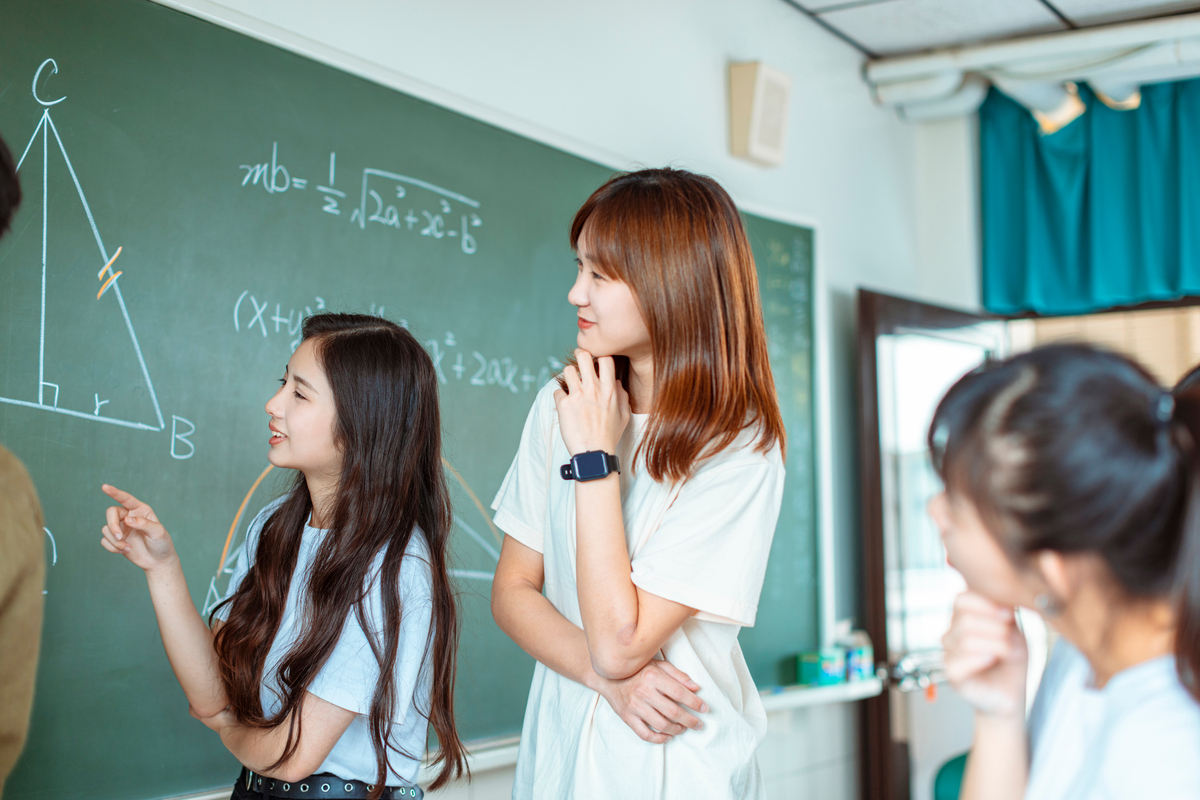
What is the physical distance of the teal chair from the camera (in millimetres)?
2652

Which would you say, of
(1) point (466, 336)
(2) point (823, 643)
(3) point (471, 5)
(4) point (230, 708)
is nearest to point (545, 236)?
(1) point (466, 336)

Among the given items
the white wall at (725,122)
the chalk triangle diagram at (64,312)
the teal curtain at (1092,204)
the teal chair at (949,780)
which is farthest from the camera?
the teal curtain at (1092,204)

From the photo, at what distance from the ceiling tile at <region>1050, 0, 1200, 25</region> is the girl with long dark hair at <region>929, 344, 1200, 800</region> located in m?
2.87

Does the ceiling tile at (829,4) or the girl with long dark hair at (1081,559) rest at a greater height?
the ceiling tile at (829,4)

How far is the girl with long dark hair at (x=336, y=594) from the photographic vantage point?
120 cm

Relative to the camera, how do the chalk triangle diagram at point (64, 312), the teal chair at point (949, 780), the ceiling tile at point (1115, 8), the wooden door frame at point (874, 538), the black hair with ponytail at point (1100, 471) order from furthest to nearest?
the wooden door frame at point (874, 538), the ceiling tile at point (1115, 8), the teal chair at point (949, 780), the chalk triangle diagram at point (64, 312), the black hair with ponytail at point (1100, 471)

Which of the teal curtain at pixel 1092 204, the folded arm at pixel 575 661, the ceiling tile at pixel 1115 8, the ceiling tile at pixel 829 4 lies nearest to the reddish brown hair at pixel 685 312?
the folded arm at pixel 575 661

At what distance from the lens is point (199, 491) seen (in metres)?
1.67

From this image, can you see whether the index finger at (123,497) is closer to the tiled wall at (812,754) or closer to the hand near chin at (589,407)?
the hand near chin at (589,407)

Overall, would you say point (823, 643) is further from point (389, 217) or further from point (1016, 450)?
point (1016, 450)

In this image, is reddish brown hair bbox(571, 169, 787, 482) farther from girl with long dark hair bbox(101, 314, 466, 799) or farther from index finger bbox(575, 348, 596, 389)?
girl with long dark hair bbox(101, 314, 466, 799)

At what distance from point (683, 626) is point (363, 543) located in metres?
0.43

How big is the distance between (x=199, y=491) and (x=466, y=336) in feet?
2.25

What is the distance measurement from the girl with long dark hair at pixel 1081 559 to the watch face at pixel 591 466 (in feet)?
1.48
